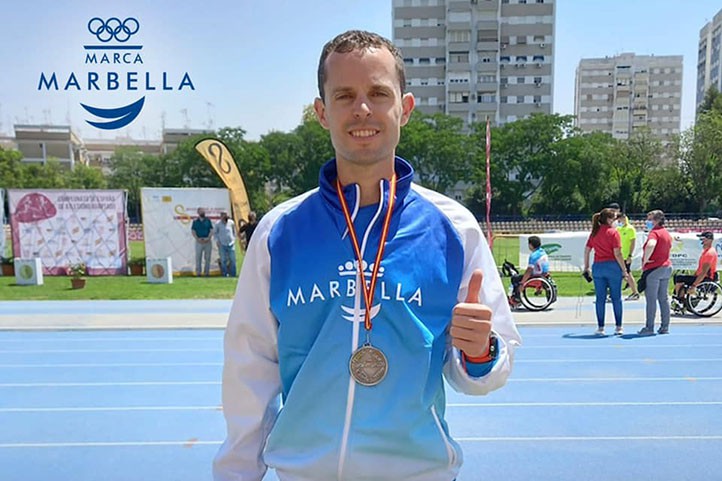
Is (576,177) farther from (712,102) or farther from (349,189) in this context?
(349,189)

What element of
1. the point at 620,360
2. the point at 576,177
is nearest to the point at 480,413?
the point at 620,360

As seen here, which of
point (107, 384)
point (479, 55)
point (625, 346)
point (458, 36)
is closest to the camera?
point (107, 384)

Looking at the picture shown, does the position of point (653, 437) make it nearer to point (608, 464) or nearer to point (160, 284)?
point (608, 464)

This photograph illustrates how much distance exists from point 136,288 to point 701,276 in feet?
36.6

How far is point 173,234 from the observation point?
15148 mm

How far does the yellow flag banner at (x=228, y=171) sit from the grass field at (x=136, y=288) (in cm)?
277

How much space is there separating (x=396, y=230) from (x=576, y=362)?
18.7 ft

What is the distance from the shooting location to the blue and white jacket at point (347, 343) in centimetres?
135

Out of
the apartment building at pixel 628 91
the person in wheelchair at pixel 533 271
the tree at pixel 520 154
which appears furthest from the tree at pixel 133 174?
the apartment building at pixel 628 91

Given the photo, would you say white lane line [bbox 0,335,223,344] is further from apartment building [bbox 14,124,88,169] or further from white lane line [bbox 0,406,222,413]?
apartment building [bbox 14,124,88,169]

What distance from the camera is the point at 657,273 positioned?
784 cm

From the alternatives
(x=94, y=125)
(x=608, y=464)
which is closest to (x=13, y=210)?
(x=94, y=125)

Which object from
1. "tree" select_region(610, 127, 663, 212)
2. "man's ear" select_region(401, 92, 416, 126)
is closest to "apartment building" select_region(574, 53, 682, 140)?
"tree" select_region(610, 127, 663, 212)

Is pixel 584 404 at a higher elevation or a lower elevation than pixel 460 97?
lower
